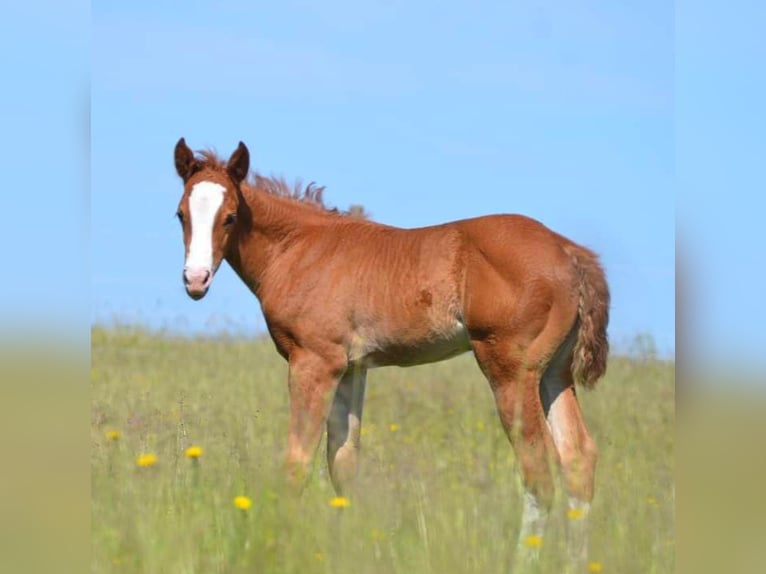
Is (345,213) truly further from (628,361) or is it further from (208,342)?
(208,342)

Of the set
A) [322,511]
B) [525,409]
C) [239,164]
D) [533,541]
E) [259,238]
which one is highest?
[239,164]

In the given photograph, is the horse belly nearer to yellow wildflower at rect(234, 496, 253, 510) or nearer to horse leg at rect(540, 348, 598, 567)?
horse leg at rect(540, 348, 598, 567)

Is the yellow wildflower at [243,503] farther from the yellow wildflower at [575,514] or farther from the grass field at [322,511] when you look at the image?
the yellow wildflower at [575,514]

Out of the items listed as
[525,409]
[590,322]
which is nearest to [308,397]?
[525,409]

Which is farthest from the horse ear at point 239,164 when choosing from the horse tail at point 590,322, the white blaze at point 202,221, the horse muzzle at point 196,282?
the horse tail at point 590,322

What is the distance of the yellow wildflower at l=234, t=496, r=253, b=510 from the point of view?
3.97 m

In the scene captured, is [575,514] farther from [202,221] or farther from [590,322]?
[202,221]

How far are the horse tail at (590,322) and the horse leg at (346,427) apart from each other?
151 cm

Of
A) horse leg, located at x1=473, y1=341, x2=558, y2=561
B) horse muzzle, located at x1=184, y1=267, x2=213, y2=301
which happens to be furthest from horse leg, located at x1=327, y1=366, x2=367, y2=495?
horse muzzle, located at x1=184, y1=267, x2=213, y2=301

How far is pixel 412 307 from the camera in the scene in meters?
6.29

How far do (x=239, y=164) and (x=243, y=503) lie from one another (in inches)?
133

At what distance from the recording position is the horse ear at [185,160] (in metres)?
6.67

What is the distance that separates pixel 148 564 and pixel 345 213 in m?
4.08

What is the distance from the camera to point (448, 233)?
640 centimetres
